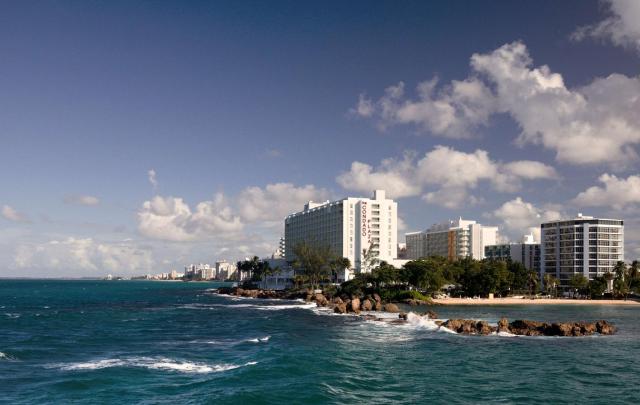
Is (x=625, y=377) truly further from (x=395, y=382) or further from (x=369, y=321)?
(x=369, y=321)

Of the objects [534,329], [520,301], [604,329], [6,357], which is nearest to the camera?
[6,357]

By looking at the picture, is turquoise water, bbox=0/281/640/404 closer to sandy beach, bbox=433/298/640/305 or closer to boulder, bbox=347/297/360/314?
boulder, bbox=347/297/360/314

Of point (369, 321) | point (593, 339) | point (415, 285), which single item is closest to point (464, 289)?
point (415, 285)

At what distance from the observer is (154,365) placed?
50844 mm

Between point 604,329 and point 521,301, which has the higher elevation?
point 604,329

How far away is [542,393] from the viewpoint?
42.2 m

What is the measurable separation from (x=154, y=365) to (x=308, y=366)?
1342cm

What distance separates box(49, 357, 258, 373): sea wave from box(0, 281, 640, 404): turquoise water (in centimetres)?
11

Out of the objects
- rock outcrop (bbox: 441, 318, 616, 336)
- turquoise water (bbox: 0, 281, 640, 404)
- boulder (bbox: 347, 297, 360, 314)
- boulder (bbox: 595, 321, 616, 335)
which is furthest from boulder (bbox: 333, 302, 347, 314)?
boulder (bbox: 595, 321, 616, 335)

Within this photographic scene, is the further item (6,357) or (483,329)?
(483,329)

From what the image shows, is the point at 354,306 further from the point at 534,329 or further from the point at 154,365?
the point at 154,365

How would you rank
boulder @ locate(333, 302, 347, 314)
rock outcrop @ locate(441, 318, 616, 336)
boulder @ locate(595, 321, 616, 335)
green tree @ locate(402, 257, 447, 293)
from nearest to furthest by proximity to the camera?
rock outcrop @ locate(441, 318, 616, 336), boulder @ locate(595, 321, 616, 335), boulder @ locate(333, 302, 347, 314), green tree @ locate(402, 257, 447, 293)

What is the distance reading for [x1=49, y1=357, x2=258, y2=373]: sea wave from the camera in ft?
162

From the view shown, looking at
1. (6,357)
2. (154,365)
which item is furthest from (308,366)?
(6,357)
